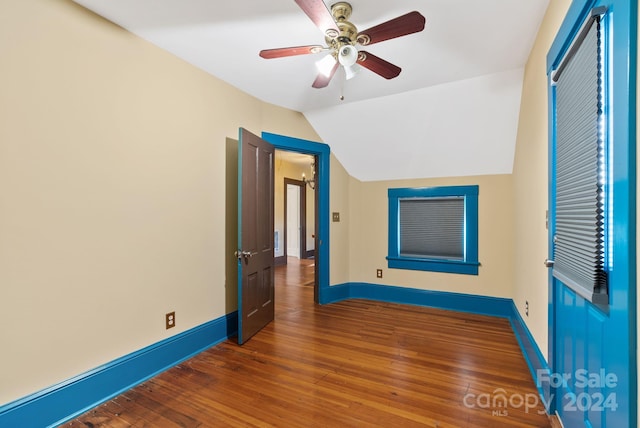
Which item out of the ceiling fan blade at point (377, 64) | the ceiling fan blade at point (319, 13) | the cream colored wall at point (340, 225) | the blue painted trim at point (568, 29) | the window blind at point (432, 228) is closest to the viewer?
the blue painted trim at point (568, 29)

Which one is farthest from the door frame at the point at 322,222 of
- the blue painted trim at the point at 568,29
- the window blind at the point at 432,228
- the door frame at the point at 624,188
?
the door frame at the point at 624,188

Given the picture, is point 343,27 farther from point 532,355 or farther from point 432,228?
point 432,228

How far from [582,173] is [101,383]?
2.96 m

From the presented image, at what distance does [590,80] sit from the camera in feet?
4.12

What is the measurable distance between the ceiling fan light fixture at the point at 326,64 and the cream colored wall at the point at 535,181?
1.35m

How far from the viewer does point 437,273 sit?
4027 mm

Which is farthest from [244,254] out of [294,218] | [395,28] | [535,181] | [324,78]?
[294,218]

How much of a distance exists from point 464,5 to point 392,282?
129 inches

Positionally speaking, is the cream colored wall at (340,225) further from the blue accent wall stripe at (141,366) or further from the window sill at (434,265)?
the blue accent wall stripe at (141,366)

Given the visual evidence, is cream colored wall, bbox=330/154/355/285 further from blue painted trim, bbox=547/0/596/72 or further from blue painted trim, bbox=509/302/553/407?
blue painted trim, bbox=547/0/596/72

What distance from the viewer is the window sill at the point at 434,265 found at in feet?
12.6

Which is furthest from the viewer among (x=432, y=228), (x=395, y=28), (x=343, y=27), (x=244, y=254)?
(x=432, y=228)

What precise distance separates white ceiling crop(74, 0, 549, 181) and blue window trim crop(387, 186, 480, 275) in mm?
223

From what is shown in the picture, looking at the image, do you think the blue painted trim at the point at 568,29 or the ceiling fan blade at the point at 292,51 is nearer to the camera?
the blue painted trim at the point at 568,29
